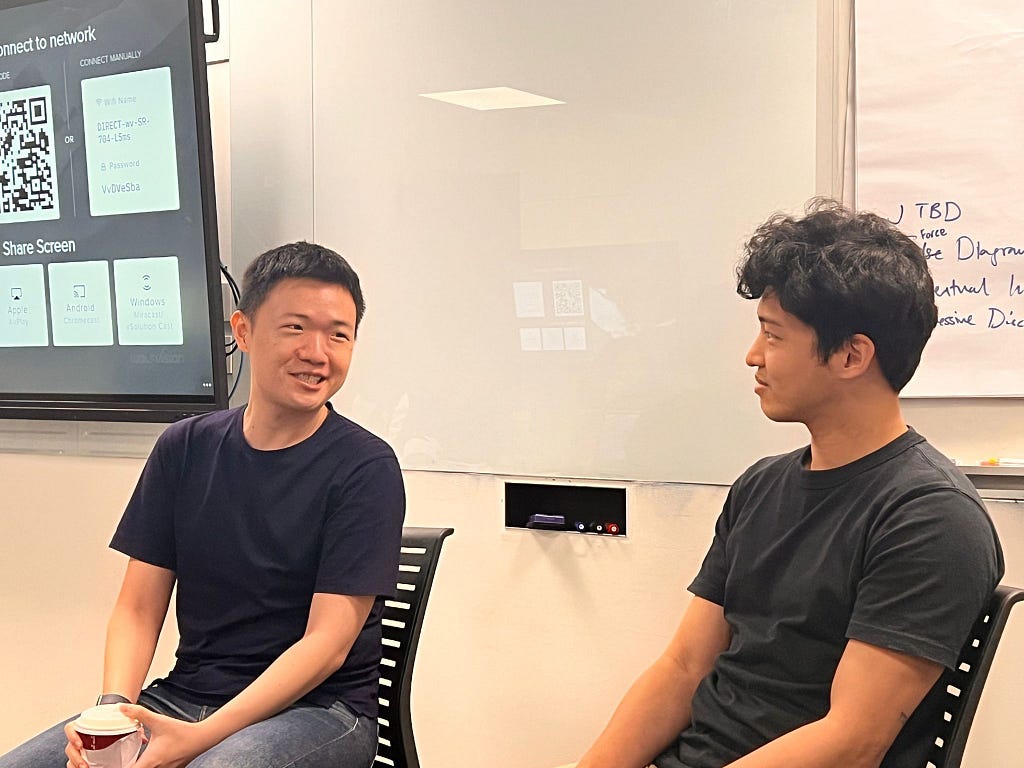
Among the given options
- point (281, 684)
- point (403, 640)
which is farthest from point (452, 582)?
point (281, 684)

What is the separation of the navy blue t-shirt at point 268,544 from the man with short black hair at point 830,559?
18.0 inches

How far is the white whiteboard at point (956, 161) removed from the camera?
6.63 ft

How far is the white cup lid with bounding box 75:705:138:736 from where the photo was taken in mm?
1490

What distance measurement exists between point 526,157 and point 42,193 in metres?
1.41

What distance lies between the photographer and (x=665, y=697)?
1.68 m

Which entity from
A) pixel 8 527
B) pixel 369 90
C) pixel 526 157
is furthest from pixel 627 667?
pixel 8 527

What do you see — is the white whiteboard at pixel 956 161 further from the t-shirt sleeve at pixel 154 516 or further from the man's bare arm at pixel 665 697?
the t-shirt sleeve at pixel 154 516

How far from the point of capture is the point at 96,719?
4.90 ft

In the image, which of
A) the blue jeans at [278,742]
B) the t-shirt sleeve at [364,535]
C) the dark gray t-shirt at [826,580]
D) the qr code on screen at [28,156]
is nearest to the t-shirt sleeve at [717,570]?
the dark gray t-shirt at [826,580]

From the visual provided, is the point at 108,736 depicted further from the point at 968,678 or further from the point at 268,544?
the point at 968,678

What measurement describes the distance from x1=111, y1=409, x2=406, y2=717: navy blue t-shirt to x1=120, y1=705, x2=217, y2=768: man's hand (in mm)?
177

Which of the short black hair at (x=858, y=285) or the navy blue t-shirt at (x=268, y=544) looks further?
the navy blue t-shirt at (x=268, y=544)

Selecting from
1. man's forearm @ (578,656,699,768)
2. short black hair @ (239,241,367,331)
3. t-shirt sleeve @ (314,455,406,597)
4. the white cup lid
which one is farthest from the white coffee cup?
short black hair @ (239,241,367,331)

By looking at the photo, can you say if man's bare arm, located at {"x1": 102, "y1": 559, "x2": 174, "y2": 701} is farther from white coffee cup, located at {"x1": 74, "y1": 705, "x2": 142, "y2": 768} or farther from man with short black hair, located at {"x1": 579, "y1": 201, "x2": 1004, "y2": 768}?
man with short black hair, located at {"x1": 579, "y1": 201, "x2": 1004, "y2": 768}
